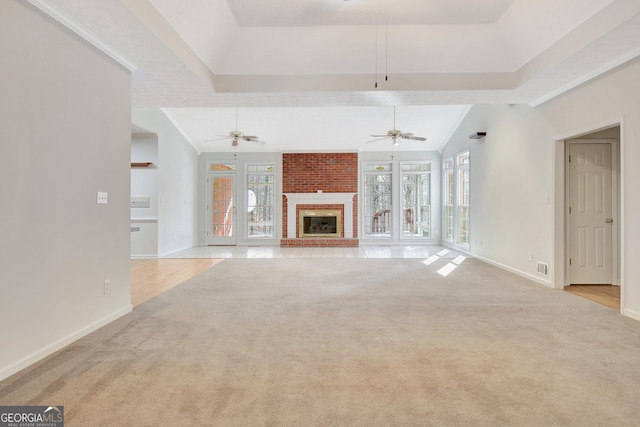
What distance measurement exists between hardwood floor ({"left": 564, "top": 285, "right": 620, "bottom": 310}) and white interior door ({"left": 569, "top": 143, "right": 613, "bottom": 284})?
0.12 metres

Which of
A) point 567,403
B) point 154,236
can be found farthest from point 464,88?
point 154,236

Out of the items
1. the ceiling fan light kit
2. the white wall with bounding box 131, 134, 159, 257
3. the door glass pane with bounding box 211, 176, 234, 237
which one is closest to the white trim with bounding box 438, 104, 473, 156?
the ceiling fan light kit

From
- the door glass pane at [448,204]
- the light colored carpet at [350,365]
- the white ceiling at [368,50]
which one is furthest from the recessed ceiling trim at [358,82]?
the door glass pane at [448,204]

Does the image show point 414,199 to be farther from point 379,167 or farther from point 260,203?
point 260,203

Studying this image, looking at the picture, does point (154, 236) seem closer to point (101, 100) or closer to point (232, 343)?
point (101, 100)

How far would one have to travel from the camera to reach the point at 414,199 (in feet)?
33.8

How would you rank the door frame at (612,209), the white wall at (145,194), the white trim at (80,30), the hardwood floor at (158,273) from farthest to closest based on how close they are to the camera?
Result: 1. the white wall at (145,194)
2. the door frame at (612,209)
3. the hardwood floor at (158,273)
4. the white trim at (80,30)

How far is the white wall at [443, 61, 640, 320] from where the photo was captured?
141 inches

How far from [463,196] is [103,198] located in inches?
295

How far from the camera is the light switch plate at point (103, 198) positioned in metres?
3.21

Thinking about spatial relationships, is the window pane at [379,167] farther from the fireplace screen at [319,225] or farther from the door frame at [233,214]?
the door frame at [233,214]

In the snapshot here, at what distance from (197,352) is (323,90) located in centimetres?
330

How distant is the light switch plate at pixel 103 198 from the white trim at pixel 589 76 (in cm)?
516

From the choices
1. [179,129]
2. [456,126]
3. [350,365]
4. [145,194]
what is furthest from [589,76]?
[179,129]
